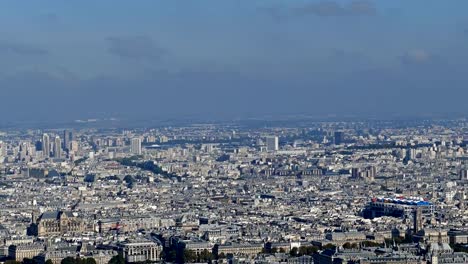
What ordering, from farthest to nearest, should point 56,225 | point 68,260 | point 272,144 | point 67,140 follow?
point 67,140 → point 272,144 → point 56,225 → point 68,260

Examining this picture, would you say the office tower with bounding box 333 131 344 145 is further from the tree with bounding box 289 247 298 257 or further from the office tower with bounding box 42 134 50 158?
the tree with bounding box 289 247 298 257

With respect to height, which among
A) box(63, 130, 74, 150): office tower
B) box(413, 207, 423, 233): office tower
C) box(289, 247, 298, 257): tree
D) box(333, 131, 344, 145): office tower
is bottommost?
box(63, 130, 74, 150): office tower

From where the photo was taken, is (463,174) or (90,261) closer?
(90,261)

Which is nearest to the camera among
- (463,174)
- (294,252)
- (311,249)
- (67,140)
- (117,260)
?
(117,260)

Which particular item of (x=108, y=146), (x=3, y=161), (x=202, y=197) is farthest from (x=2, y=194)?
(x=108, y=146)

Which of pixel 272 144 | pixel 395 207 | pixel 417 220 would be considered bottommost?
pixel 272 144

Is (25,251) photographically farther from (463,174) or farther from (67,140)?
(67,140)

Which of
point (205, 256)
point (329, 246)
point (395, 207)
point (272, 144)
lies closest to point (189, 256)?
point (205, 256)

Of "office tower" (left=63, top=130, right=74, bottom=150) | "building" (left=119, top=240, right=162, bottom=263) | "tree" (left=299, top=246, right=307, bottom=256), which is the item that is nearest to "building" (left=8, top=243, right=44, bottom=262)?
"building" (left=119, top=240, right=162, bottom=263)

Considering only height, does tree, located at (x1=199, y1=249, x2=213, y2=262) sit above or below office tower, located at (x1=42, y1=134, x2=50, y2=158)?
above
